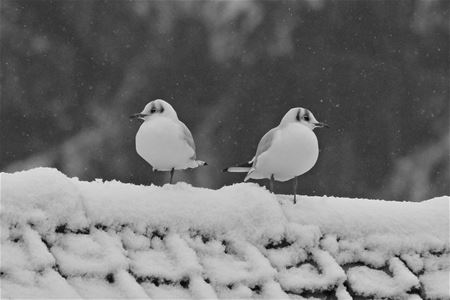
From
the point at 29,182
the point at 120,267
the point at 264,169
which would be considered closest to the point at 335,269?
the point at 120,267

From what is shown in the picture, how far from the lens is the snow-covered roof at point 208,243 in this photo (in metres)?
2.75

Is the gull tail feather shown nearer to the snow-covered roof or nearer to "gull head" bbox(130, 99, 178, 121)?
"gull head" bbox(130, 99, 178, 121)

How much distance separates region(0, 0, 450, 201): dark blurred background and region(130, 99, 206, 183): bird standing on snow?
49.5 feet

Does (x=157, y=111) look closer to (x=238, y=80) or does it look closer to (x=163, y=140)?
(x=163, y=140)

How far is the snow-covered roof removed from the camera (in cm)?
275

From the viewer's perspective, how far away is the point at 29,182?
2887 millimetres

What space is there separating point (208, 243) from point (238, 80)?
18.7 metres

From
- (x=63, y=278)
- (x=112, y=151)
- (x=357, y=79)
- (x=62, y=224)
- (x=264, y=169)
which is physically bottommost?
(x=63, y=278)

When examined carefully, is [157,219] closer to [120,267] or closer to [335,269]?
[120,267]

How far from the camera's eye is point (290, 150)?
13.8 feet

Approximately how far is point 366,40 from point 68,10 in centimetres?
636

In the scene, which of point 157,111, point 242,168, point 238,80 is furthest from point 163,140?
point 238,80

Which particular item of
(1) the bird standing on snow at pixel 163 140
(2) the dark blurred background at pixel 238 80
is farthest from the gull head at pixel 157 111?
(2) the dark blurred background at pixel 238 80

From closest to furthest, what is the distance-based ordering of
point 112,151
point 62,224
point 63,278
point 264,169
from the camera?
point 63,278 < point 62,224 < point 264,169 < point 112,151
